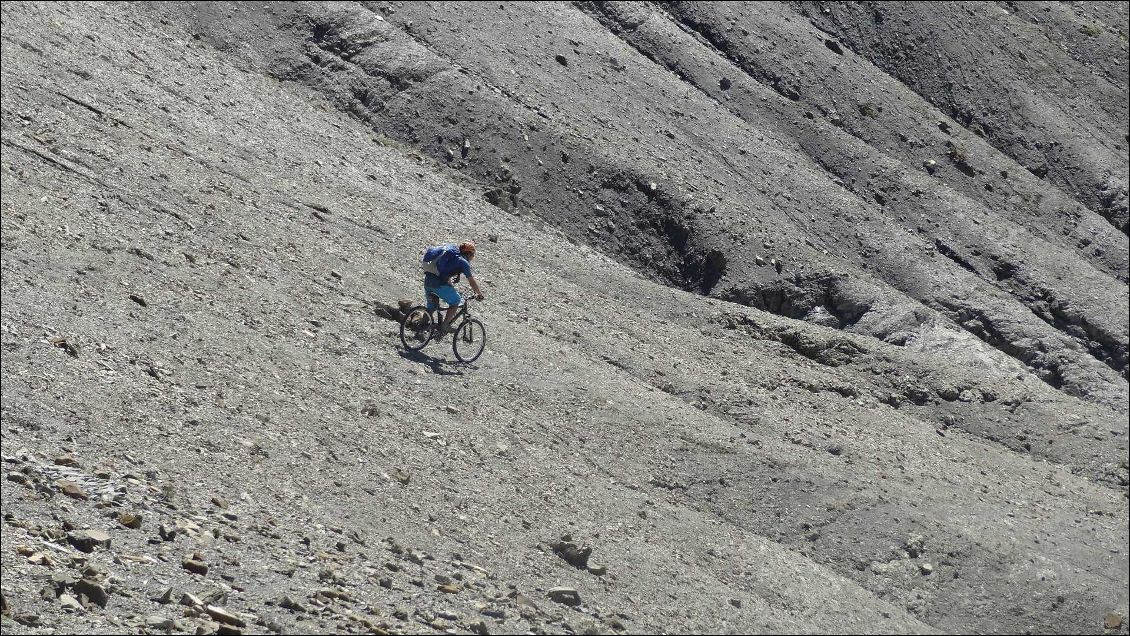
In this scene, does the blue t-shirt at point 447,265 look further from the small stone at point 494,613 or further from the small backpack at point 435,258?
the small stone at point 494,613

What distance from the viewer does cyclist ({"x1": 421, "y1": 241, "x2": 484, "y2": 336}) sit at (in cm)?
1697

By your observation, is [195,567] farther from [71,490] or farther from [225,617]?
[71,490]

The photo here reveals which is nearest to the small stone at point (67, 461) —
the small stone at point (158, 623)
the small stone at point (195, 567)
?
the small stone at point (195, 567)

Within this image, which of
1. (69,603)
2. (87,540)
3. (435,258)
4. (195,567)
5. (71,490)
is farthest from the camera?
(435,258)

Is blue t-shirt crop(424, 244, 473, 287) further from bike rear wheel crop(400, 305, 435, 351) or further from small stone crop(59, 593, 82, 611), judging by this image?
small stone crop(59, 593, 82, 611)

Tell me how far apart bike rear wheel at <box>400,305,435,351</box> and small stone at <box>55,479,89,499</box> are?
7212mm

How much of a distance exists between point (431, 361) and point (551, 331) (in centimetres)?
378

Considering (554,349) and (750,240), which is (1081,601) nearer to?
(554,349)

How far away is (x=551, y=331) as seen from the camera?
20.6 m

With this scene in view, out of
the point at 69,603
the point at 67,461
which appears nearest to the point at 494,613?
the point at 69,603

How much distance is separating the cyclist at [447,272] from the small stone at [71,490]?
24.0 ft

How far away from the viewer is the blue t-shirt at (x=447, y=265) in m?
16.9

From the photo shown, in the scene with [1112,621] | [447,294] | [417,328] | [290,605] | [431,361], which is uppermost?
[1112,621]

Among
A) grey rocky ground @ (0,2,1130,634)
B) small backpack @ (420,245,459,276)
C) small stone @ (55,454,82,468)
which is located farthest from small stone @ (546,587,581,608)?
small backpack @ (420,245,459,276)
